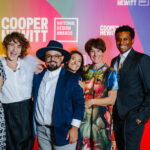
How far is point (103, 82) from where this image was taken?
1955 mm

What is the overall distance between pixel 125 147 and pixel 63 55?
1.19 meters

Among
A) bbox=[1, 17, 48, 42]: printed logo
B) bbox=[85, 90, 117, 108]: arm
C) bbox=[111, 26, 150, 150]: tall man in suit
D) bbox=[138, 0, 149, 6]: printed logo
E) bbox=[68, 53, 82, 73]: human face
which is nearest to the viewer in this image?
bbox=[85, 90, 117, 108]: arm

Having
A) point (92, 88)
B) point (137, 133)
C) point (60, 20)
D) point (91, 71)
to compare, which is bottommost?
point (137, 133)

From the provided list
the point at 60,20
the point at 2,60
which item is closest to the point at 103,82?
the point at 2,60

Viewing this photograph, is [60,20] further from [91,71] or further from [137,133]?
[137,133]

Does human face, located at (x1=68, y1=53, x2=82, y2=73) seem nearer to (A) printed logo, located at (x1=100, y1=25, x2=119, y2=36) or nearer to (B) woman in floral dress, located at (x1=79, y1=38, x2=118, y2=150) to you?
(B) woman in floral dress, located at (x1=79, y1=38, x2=118, y2=150)

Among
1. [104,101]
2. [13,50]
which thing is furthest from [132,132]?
[13,50]

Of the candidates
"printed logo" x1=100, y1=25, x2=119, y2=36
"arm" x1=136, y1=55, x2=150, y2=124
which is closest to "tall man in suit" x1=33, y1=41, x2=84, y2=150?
"arm" x1=136, y1=55, x2=150, y2=124

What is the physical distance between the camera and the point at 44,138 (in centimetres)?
181

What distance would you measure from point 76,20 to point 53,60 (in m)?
1.14

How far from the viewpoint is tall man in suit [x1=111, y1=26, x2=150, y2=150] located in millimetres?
1998

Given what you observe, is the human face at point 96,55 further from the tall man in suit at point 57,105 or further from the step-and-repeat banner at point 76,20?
the step-and-repeat banner at point 76,20

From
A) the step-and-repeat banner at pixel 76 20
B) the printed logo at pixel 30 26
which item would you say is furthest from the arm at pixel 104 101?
the printed logo at pixel 30 26

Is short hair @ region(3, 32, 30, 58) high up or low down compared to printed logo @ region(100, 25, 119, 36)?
down
